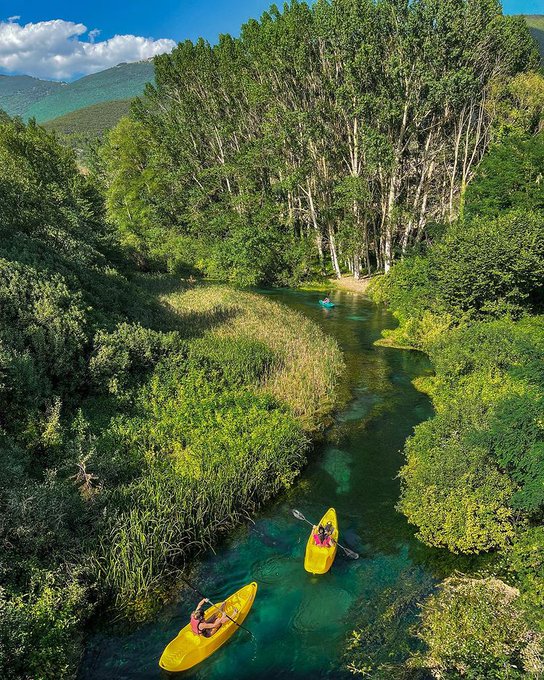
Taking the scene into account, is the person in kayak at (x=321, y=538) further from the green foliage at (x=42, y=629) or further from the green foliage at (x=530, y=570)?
the green foliage at (x=42, y=629)

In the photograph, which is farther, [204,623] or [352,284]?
[352,284]

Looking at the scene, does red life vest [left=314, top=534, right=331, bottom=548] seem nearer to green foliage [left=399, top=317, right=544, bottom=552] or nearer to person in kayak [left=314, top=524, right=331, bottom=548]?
person in kayak [left=314, top=524, right=331, bottom=548]

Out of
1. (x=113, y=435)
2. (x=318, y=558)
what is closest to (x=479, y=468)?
(x=318, y=558)

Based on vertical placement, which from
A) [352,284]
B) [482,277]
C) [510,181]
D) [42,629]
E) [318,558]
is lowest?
[352,284]

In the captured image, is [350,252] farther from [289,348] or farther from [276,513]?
[276,513]

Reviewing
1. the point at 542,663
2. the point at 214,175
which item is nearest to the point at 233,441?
the point at 542,663

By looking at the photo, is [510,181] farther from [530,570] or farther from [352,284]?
[530,570]
